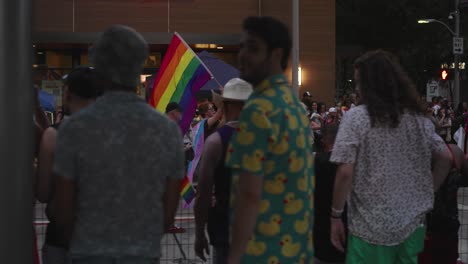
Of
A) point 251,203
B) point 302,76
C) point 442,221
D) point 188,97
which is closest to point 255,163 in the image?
point 251,203

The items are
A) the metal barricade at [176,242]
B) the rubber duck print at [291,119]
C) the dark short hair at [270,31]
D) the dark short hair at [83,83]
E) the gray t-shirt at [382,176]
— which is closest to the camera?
the rubber duck print at [291,119]

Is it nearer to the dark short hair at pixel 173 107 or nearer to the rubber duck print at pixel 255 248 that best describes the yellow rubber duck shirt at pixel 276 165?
the rubber duck print at pixel 255 248

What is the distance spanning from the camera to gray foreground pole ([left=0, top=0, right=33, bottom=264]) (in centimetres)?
302

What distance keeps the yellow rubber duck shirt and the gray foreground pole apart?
0.84 meters

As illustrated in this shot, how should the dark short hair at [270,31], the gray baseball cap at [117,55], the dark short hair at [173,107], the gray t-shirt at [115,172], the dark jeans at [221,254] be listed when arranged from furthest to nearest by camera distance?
the dark short hair at [173,107]
the dark jeans at [221,254]
the dark short hair at [270,31]
the gray baseball cap at [117,55]
the gray t-shirt at [115,172]

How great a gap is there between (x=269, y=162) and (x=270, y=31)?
58 cm

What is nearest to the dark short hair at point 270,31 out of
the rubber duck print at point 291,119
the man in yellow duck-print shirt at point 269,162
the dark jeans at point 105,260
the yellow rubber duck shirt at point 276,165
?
the man in yellow duck-print shirt at point 269,162

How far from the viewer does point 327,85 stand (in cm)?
2788

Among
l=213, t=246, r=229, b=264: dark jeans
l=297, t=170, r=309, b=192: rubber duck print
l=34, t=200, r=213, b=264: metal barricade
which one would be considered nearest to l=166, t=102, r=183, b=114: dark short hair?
l=34, t=200, r=213, b=264: metal barricade

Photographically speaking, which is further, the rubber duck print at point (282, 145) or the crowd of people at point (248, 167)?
the rubber duck print at point (282, 145)

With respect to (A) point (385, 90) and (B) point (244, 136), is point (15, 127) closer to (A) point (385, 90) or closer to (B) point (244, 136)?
(B) point (244, 136)

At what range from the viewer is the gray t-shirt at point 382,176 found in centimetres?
409

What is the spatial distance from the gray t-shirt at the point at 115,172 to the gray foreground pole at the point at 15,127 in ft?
0.66

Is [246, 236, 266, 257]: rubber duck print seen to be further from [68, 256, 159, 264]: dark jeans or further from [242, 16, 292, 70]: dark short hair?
[242, 16, 292, 70]: dark short hair
